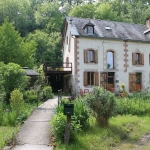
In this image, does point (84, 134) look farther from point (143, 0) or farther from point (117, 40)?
point (143, 0)

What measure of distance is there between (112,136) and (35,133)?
2697mm

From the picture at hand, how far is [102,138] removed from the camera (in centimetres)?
773

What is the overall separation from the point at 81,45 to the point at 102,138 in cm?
1379

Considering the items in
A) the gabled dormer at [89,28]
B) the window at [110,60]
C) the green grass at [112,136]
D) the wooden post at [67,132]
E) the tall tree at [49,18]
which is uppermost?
the tall tree at [49,18]

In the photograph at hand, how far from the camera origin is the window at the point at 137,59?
22.1m

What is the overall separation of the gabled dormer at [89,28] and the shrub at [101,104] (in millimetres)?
13236

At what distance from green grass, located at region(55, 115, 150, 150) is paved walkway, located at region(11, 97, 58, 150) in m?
0.58

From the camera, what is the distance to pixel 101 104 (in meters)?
8.48

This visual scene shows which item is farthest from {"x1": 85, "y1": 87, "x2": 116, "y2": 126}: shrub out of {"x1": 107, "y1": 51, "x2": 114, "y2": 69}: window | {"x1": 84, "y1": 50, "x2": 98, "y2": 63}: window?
{"x1": 107, "y1": 51, "x2": 114, "y2": 69}: window

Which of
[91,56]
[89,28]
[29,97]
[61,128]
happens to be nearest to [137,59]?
[91,56]

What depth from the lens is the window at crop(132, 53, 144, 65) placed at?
22109 millimetres

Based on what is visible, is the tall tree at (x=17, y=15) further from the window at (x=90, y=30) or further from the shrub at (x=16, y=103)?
the shrub at (x=16, y=103)

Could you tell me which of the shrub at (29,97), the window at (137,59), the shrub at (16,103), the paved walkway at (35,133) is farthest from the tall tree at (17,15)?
the paved walkway at (35,133)

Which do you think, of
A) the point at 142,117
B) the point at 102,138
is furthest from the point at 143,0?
the point at 102,138
